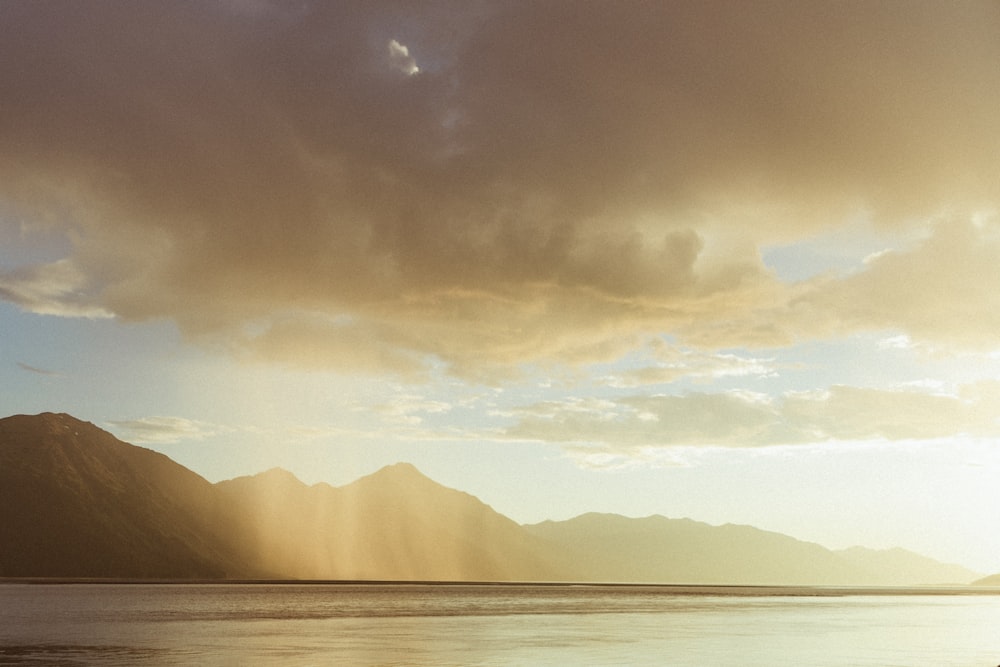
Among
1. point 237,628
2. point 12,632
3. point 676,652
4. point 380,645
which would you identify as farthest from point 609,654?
point 12,632

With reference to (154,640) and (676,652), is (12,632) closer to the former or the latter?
(154,640)

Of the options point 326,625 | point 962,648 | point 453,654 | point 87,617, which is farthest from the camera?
point 87,617

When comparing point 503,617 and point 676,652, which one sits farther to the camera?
point 503,617

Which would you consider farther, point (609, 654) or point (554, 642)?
point (554, 642)

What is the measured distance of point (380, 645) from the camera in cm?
5634

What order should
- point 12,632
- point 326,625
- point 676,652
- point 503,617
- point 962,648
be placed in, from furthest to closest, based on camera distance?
1. point 503,617
2. point 326,625
3. point 12,632
4. point 962,648
5. point 676,652

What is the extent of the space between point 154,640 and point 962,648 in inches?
1936

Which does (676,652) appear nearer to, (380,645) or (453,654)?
(453,654)

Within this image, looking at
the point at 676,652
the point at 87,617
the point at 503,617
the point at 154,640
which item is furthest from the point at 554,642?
the point at 87,617

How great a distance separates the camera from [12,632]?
2554 inches

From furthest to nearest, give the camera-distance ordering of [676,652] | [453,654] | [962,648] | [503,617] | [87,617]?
[503,617]
[87,617]
[962,648]
[676,652]
[453,654]

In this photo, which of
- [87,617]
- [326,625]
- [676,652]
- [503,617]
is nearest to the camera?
[676,652]

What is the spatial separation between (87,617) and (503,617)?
38267 mm

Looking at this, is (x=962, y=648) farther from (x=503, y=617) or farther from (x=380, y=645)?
(x=503, y=617)
